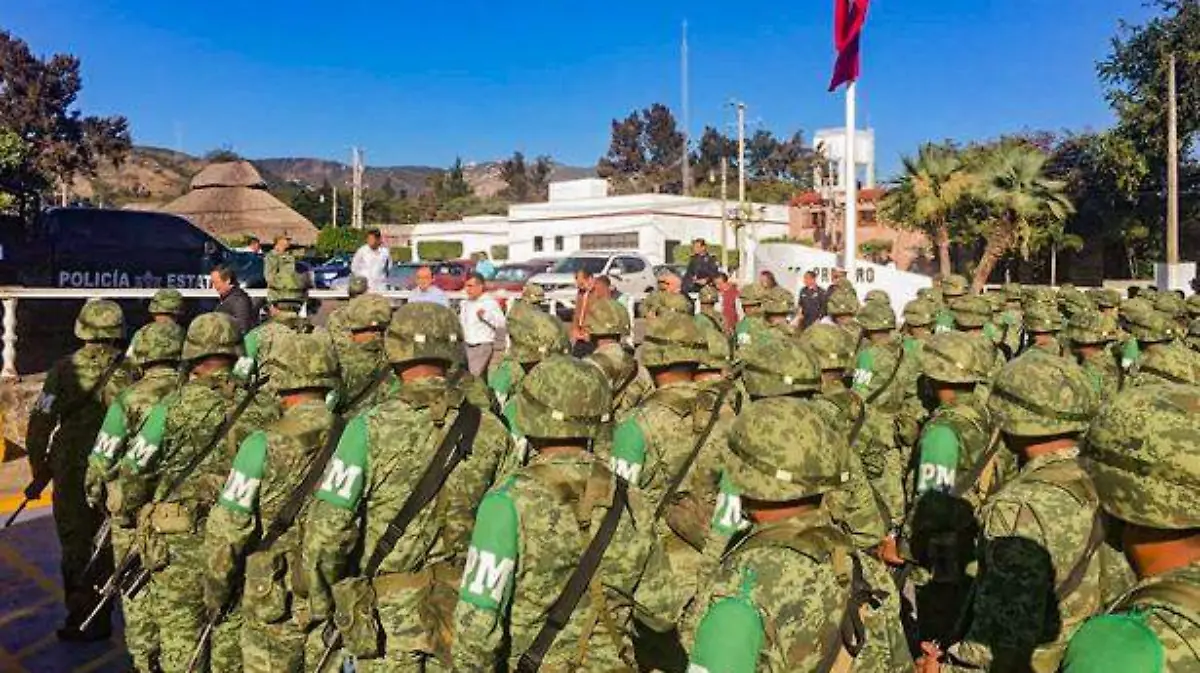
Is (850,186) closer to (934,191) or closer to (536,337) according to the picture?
(934,191)

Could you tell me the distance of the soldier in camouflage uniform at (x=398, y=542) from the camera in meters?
3.86

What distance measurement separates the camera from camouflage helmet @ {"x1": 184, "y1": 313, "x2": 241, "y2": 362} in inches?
208

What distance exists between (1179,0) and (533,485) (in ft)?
119

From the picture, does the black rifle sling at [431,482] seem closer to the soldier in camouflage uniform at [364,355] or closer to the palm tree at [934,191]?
the soldier in camouflage uniform at [364,355]

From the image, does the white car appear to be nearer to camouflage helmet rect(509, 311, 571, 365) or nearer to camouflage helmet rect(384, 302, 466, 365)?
A: camouflage helmet rect(509, 311, 571, 365)

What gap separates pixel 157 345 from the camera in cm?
577

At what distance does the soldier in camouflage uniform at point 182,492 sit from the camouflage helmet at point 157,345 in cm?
55

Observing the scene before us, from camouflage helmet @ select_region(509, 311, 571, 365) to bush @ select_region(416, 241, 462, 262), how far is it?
45.7 m

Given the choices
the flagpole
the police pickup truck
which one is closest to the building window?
the flagpole

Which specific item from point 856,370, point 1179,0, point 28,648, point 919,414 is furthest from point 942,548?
point 1179,0

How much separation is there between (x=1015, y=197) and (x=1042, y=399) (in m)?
27.4

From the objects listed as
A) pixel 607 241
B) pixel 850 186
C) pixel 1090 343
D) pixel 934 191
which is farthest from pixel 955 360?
pixel 607 241

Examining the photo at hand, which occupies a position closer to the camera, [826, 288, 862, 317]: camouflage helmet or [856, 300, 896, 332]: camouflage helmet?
[856, 300, 896, 332]: camouflage helmet

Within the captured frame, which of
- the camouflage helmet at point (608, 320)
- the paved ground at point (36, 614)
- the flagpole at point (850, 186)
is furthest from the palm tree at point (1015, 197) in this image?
the paved ground at point (36, 614)
